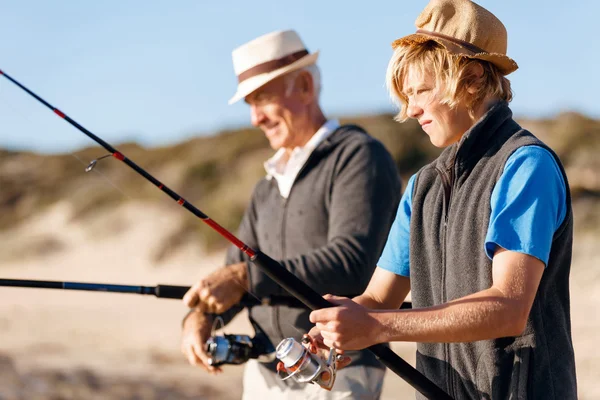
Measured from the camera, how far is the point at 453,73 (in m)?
2.64

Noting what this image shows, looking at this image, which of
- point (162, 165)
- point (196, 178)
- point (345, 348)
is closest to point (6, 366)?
point (345, 348)

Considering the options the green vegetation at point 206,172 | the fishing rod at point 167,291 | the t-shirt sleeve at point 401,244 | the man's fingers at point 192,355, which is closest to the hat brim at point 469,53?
the t-shirt sleeve at point 401,244

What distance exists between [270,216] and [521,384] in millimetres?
1878

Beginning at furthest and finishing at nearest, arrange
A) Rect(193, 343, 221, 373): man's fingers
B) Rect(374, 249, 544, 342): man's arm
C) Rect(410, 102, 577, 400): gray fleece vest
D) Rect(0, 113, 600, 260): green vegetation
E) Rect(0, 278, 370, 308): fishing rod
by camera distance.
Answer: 1. Rect(0, 113, 600, 260): green vegetation
2. Rect(193, 343, 221, 373): man's fingers
3. Rect(0, 278, 370, 308): fishing rod
4. Rect(410, 102, 577, 400): gray fleece vest
5. Rect(374, 249, 544, 342): man's arm

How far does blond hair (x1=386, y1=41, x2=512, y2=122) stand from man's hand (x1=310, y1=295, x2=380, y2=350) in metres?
0.59

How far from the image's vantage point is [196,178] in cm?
2770

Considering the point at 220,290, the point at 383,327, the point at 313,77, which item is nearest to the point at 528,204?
the point at 383,327

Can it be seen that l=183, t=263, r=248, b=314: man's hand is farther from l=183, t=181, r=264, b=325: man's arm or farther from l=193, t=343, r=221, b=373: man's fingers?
l=193, t=343, r=221, b=373: man's fingers

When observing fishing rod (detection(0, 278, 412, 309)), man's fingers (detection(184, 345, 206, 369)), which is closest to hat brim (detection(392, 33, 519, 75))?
fishing rod (detection(0, 278, 412, 309))

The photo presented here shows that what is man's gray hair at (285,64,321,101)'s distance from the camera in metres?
4.33

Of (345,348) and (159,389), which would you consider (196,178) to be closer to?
(159,389)

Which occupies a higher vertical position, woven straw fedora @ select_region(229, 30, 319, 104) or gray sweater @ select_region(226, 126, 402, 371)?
woven straw fedora @ select_region(229, 30, 319, 104)

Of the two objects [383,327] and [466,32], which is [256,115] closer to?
[466,32]

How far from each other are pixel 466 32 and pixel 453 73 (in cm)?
12
